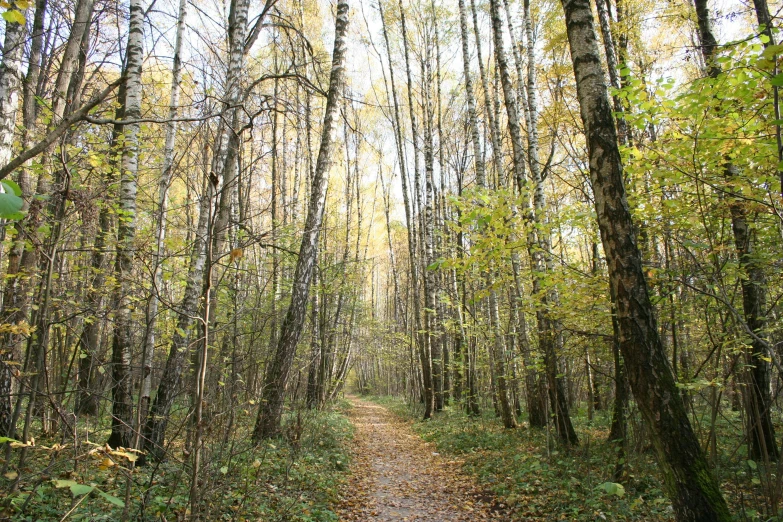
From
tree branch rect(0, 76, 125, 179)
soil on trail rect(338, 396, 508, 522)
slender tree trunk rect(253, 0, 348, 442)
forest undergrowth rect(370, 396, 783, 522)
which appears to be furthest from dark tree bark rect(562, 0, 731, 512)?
slender tree trunk rect(253, 0, 348, 442)

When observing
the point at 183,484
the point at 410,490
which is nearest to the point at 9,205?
the point at 183,484

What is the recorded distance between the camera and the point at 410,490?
598cm

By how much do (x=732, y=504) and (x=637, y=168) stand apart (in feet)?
12.1

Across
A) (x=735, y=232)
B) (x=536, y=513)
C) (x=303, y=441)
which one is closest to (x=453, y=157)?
(x=735, y=232)

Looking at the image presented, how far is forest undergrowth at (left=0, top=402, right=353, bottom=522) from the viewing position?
105 inches

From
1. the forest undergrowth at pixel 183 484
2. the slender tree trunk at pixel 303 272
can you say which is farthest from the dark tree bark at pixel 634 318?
the slender tree trunk at pixel 303 272

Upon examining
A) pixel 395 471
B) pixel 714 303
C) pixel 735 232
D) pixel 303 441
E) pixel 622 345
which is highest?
pixel 735 232

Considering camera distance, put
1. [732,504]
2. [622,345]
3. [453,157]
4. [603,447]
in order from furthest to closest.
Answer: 1. [453,157]
2. [603,447]
3. [732,504]
4. [622,345]

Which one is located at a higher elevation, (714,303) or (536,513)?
(714,303)

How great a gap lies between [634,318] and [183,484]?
4.25 meters

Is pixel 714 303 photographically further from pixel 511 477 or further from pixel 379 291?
pixel 379 291

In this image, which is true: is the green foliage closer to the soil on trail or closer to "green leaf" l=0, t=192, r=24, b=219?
"green leaf" l=0, t=192, r=24, b=219

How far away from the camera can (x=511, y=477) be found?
587 centimetres

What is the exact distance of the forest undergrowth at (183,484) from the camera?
2.67 meters
